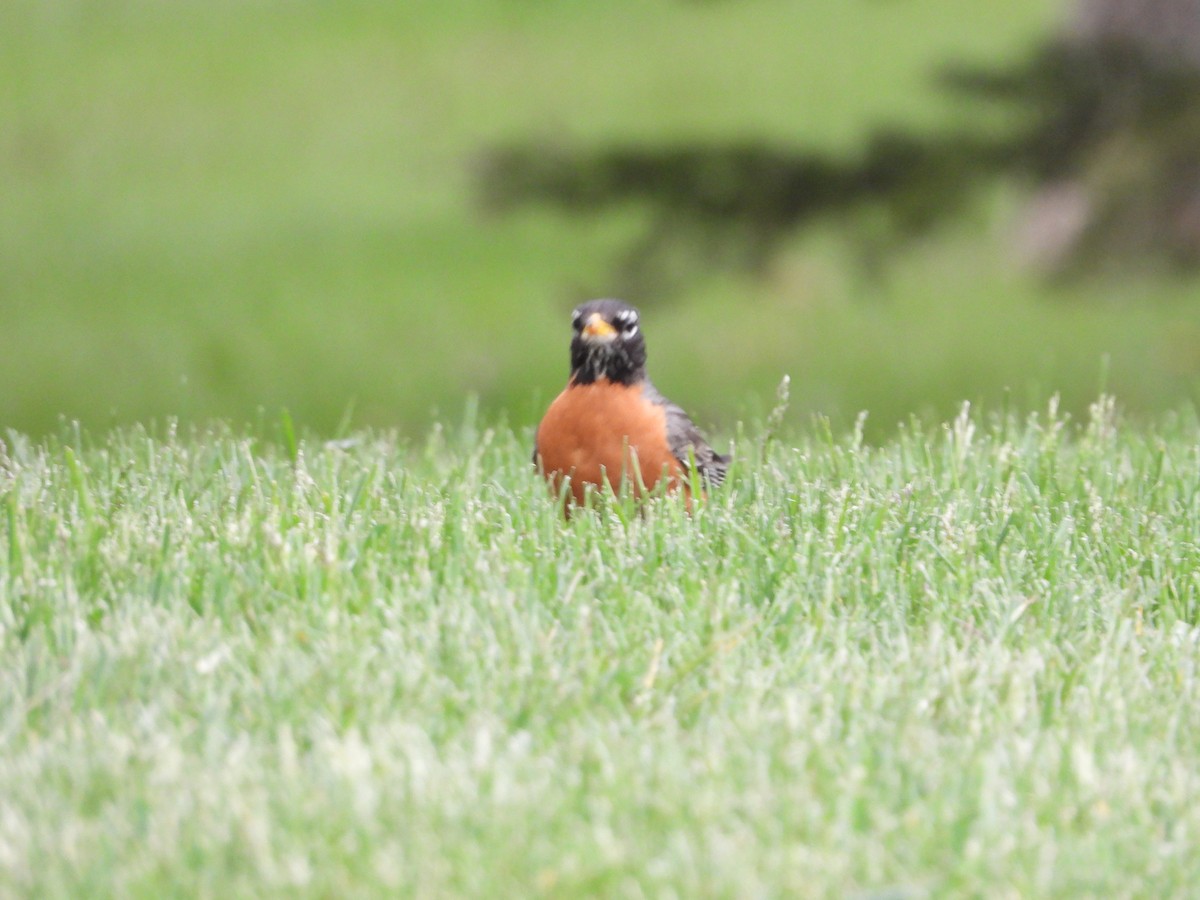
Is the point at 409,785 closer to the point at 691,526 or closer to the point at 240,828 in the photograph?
the point at 240,828

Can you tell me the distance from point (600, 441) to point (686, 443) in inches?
14.8

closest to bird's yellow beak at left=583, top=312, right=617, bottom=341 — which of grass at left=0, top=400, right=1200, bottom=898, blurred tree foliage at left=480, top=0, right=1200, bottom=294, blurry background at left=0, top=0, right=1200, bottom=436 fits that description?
grass at left=0, top=400, right=1200, bottom=898

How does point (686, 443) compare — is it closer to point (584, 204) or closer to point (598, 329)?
point (598, 329)

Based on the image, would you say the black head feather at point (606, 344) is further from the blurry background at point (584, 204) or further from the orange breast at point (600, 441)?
the blurry background at point (584, 204)

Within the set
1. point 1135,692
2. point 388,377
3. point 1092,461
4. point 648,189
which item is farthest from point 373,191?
point 1135,692

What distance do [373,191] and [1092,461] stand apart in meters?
13.9

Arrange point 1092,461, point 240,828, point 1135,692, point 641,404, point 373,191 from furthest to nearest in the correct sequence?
point 373,191, point 1092,461, point 641,404, point 1135,692, point 240,828

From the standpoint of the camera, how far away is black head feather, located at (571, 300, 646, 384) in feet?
15.9

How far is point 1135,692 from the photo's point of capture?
3.55m

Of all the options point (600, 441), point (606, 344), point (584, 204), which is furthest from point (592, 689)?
point (584, 204)

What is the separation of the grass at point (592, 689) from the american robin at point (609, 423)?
0.55 ft

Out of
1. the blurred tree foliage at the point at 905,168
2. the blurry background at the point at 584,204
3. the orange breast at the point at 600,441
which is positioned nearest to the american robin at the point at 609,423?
the orange breast at the point at 600,441

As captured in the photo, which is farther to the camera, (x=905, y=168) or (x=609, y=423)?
(x=905, y=168)

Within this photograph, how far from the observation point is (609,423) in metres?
4.77
